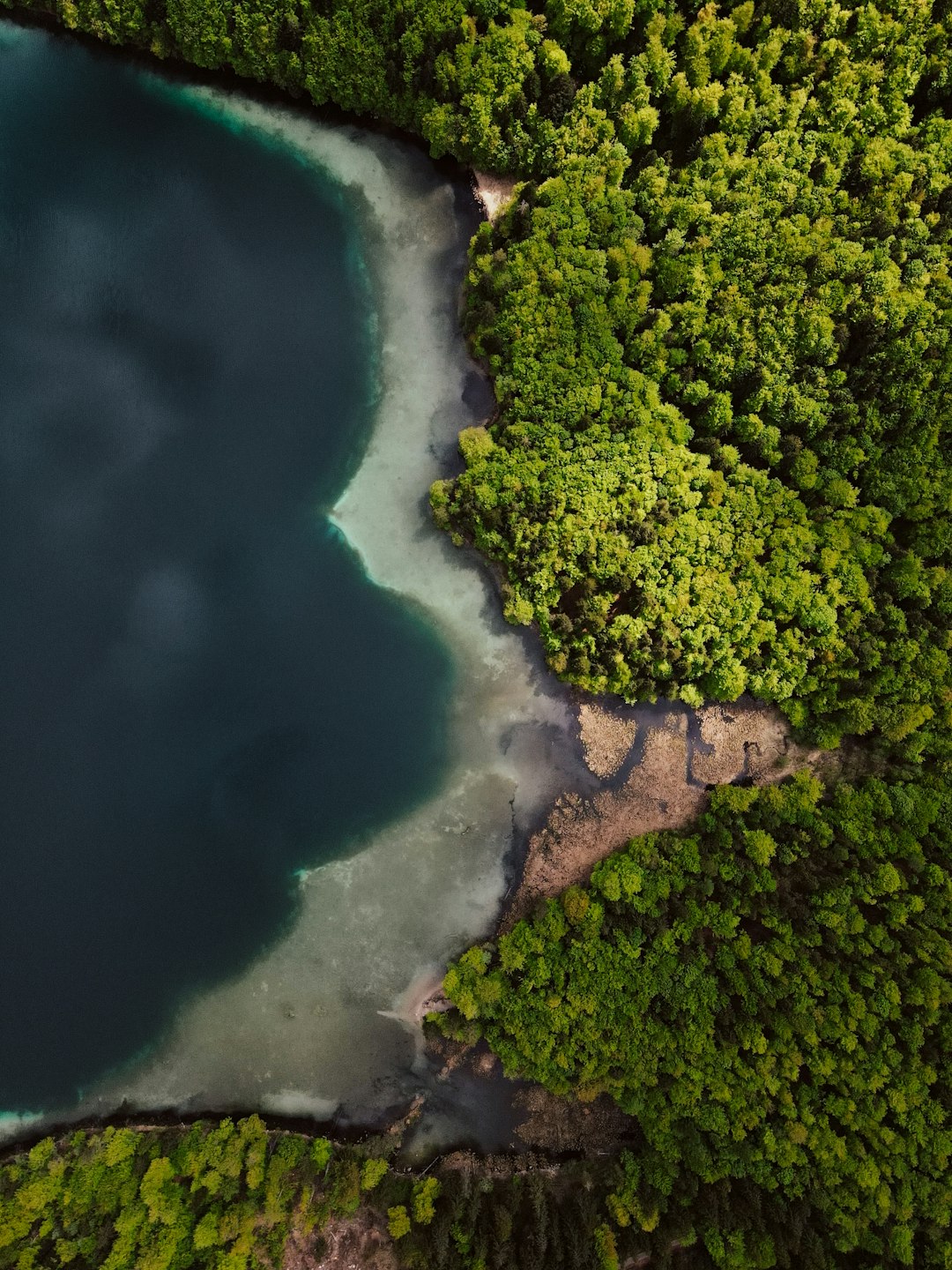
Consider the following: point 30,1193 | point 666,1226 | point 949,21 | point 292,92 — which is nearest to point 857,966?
point 666,1226

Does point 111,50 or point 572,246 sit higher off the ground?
point 572,246

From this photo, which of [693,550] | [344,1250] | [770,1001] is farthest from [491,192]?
[344,1250]

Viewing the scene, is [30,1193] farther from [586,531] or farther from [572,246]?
[572,246]

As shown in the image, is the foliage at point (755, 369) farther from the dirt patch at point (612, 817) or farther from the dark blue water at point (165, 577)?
the dark blue water at point (165, 577)

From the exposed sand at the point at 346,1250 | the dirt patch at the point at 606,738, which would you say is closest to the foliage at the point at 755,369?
the dirt patch at the point at 606,738

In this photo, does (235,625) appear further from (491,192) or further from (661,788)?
(491,192)

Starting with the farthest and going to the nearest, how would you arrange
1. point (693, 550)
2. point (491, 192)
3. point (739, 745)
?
1. point (491, 192)
2. point (739, 745)
3. point (693, 550)

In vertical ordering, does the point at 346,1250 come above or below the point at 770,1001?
below

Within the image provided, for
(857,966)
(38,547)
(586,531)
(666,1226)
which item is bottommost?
(666,1226)
